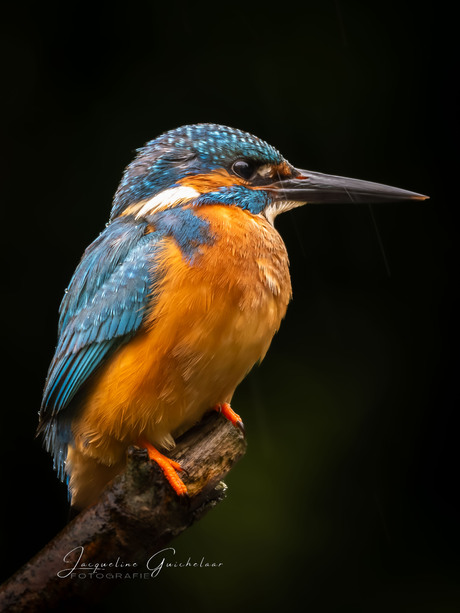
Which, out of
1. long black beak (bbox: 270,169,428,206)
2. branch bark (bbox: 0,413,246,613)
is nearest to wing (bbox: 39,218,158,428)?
branch bark (bbox: 0,413,246,613)

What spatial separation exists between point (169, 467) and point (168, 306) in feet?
1.26

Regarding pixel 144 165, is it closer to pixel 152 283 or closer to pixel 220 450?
pixel 152 283

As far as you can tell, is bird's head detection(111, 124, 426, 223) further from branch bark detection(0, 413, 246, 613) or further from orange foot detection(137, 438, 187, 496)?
branch bark detection(0, 413, 246, 613)

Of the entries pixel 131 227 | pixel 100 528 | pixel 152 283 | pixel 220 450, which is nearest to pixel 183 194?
pixel 131 227

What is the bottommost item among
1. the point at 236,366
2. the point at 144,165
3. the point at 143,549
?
the point at 143,549

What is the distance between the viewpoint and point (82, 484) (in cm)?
199

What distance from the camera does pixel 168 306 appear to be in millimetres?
1791

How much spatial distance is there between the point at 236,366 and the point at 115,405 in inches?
12.3

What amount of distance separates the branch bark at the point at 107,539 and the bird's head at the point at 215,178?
774 millimetres

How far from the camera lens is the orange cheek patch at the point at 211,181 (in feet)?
6.69

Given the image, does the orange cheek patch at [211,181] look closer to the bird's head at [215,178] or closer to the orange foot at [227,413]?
the bird's head at [215,178]

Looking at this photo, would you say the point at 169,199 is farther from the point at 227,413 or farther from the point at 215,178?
the point at 227,413

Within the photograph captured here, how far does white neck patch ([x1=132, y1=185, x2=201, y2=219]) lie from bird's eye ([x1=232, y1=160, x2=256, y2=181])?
0.47 feet

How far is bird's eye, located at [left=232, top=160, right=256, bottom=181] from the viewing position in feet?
6.82
